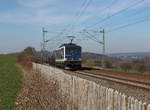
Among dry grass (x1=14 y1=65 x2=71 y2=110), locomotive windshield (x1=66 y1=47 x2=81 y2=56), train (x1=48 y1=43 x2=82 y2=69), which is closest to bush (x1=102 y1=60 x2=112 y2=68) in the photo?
train (x1=48 y1=43 x2=82 y2=69)

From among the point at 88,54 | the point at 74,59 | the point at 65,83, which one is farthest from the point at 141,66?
the point at 88,54

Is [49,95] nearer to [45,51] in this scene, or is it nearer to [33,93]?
[33,93]

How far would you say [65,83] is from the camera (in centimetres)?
1399

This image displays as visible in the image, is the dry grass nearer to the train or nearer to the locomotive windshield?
the train

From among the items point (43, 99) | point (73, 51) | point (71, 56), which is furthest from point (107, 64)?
point (43, 99)

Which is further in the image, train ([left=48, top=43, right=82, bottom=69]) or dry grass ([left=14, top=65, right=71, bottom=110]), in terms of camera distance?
train ([left=48, top=43, right=82, bottom=69])

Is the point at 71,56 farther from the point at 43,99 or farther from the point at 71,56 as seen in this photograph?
the point at 43,99

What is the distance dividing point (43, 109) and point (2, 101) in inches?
265

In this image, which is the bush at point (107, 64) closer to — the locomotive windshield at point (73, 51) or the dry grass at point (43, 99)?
the locomotive windshield at point (73, 51)

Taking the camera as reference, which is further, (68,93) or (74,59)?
(74,59)

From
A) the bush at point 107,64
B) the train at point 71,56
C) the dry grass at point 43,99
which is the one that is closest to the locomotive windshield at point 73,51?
the train at point 71,56

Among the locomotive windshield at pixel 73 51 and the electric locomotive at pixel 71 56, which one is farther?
the locomotive windshield at pixel 73 51

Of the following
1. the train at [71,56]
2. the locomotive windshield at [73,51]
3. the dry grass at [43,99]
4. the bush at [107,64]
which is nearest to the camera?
the dry grass at [43,99]

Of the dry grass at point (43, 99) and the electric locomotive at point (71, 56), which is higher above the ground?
the electric locomotive at point (71, 56)
